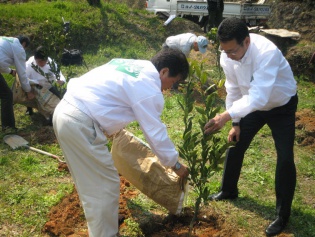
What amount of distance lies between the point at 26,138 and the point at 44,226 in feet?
7.68

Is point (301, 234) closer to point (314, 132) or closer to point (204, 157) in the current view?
point (204, 157)

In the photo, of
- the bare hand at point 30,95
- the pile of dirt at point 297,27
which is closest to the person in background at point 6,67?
the bare hand at point 30,95

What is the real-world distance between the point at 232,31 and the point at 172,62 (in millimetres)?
607

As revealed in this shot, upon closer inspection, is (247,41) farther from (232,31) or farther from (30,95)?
(30,95)

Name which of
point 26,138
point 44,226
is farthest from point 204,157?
point 26,138

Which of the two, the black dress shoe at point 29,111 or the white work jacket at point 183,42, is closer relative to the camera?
the black dress shoe at point 29,111

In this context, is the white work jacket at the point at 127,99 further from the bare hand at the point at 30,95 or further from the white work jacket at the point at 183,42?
the white work jacket at the point at 183,42

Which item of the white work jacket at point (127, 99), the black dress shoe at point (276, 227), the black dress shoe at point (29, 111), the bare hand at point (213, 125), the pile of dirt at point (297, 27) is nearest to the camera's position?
the white work jacket at point (127, 99)

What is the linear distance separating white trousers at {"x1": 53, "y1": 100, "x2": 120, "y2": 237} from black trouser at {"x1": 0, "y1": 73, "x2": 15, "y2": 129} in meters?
3.10

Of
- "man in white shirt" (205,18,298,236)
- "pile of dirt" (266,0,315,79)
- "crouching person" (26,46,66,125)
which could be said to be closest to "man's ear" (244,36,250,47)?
"man in white shirt" (205,18,298,236)

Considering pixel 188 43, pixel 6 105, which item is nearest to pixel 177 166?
pixel 6 105

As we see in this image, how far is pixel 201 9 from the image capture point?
1364 cm

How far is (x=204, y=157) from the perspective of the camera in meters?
2.88

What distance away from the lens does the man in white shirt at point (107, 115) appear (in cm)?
250
